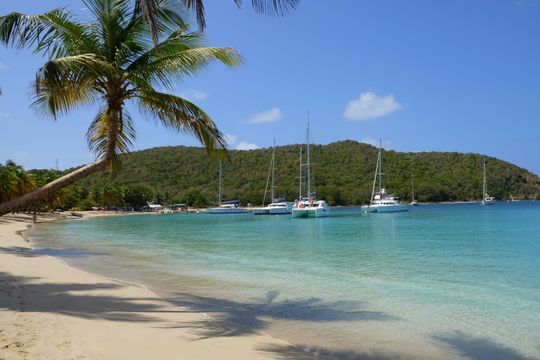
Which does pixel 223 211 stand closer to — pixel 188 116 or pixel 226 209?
pixel 226 209

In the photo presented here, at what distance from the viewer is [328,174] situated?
114m

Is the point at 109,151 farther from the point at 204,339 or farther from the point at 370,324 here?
the point at 370,324

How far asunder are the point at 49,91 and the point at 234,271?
8.99m

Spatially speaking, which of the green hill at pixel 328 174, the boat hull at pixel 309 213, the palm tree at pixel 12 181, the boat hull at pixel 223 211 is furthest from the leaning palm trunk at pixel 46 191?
the green hill at pixel 328 174

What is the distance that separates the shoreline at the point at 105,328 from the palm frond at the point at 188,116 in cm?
280

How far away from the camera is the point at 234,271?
14.9 metres

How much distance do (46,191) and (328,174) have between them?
109 meters

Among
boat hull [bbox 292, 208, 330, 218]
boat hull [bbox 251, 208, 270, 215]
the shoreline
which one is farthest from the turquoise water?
boat hull [bbox 251, 208, 270, 215]

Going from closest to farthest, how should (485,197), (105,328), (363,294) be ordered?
(105,328) → (363,294) → (485,197)

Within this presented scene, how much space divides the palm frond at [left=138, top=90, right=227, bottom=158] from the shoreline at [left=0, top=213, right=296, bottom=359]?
280 cm

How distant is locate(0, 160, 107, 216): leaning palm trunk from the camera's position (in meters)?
5.32

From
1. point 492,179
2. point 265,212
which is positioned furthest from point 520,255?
point 492,179

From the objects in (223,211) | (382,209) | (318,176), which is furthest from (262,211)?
(318,176)

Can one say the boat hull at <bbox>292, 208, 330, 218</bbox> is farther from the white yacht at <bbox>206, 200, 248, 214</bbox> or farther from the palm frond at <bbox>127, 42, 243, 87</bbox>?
the palm frond at <bbox>127, 42, 243, 87</bbox>
